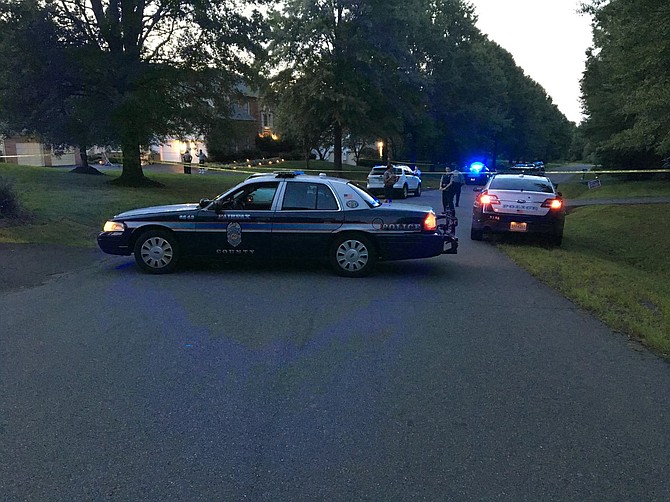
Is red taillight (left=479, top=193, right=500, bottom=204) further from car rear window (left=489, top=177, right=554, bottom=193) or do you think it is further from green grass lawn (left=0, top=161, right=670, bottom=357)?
green grass lawn (left=0, top=161, right=670, bottom=357)

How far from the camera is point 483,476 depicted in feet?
11.1

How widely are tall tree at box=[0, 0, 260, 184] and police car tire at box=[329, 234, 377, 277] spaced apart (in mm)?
15314

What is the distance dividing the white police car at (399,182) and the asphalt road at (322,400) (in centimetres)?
1999

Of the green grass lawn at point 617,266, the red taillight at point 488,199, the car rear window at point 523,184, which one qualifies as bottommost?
the green grass lawn at point 617,266

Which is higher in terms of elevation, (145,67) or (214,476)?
(145,67)

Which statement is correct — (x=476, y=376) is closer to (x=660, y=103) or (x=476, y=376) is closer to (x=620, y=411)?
(x=620, y=411)

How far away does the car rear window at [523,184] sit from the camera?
13086 mm

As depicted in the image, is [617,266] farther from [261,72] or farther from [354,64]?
[354,64]

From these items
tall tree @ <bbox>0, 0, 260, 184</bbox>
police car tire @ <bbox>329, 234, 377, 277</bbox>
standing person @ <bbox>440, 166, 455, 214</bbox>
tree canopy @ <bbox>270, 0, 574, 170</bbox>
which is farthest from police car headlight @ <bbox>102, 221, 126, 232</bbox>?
tree canopy @ <bbox>270, 0, 574, 170</bbox>

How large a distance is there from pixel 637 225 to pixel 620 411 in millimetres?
14415

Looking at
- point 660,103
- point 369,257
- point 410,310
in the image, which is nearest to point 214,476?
point 410,310

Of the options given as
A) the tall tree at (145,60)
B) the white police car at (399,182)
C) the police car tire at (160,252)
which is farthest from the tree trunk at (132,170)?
the police car tire at (160,252)

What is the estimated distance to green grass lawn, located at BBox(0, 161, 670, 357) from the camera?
7473 mm

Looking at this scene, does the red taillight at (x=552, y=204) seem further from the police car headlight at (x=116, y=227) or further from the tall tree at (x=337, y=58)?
the tall tree at (x=337, y=58)
